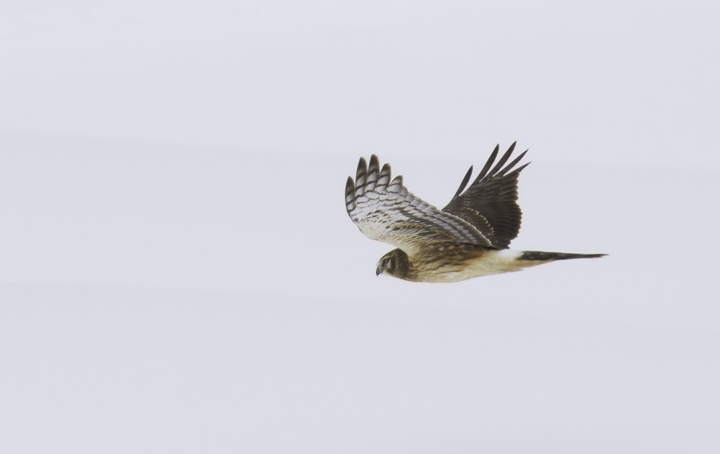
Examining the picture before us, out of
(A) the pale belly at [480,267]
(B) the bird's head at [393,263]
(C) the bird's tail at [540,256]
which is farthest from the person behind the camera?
(B) the bird's head at [393,263]

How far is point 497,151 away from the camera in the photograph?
5.75m

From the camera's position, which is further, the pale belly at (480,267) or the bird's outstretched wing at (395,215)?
the pale belly at (480,267)

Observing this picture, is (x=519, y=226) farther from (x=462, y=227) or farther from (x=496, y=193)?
(x=462, y=227)

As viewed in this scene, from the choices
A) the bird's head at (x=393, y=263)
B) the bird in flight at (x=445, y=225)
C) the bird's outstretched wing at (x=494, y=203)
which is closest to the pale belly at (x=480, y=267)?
the bird in flight at (x=445, y=225)

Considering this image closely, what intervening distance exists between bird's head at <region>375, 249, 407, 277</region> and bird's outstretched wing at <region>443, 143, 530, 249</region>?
1.52 ft

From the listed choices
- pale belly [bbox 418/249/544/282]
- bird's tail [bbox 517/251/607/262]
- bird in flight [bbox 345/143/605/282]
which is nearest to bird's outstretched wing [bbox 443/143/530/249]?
bird in flight [bbox 345/143/605/282]

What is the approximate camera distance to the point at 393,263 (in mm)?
5145

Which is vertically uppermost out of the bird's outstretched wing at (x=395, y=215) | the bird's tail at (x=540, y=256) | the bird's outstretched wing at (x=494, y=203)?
the bird's outstretched wing at (x=494, y=203)

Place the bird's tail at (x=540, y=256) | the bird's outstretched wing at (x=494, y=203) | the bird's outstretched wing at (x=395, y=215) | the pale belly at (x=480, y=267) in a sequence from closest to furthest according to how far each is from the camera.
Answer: the bird's outstretched wing at (x=395, y=215) < the bird's tail at (x=540, y=256) < the pale belly at (x=480, y=267) < the bird's outstretched wing at (x=494, y=203)

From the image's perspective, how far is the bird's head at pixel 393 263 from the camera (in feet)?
16.8

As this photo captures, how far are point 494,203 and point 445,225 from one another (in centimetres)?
101

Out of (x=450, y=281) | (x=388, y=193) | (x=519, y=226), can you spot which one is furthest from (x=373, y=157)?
(x=519, y=226)

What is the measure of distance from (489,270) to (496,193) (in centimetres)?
78

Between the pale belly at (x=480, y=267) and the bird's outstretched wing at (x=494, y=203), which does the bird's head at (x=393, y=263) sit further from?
the bird's outstretched wing at (x=494, y=203)
